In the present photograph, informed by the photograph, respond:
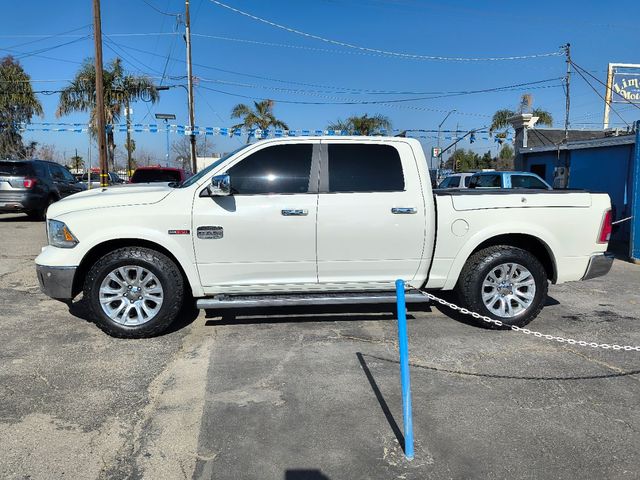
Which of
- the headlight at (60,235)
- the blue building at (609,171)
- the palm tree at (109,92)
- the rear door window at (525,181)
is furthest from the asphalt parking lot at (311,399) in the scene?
the palm tree at (109,92)

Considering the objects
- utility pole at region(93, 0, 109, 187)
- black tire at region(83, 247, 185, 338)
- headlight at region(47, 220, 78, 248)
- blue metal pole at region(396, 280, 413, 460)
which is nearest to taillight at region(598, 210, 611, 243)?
blue metal pole at region(396, 280, 413, 460)

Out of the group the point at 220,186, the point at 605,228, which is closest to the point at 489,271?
the point at 605,228

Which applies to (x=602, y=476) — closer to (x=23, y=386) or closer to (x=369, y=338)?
(x=369, y=338)

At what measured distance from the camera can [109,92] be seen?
32.0m

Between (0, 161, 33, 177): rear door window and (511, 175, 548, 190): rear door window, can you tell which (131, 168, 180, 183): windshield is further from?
(511, 175, 548, 190): rear door window

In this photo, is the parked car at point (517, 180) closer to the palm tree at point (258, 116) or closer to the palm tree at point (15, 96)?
the palm tree at point (258, 116)

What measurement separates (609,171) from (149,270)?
1208 centimetres

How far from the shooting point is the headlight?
A: 15.6 feet

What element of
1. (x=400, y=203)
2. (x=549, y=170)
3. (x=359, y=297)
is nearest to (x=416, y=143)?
(x=400, y=203)

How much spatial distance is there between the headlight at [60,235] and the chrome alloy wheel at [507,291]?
4104 mm

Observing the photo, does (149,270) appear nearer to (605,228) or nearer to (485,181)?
(605,228)

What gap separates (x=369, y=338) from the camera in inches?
197

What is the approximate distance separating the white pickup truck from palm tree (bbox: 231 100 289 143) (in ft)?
91.6

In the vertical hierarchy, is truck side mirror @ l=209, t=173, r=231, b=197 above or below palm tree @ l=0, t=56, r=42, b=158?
below
